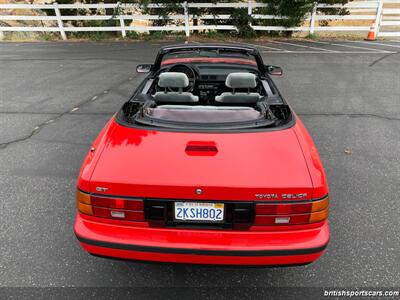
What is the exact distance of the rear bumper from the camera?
1.93 m

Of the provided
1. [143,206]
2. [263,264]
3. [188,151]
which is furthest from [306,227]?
[143,206]

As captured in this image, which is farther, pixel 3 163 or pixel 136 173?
pixel 3 163

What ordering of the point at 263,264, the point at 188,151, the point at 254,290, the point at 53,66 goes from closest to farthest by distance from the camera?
the point at 263,264
the point at 188,151
the point at 254,290
the point at 53,66

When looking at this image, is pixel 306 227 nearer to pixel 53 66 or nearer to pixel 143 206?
pixel 143 206

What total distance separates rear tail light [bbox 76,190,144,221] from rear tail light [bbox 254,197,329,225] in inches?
29.3

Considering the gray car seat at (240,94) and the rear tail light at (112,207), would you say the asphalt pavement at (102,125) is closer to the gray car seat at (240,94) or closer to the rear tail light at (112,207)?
the rear tail light at (112,207)

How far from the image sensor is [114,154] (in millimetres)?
2129

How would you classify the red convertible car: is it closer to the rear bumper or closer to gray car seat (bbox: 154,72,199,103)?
the rear bumper

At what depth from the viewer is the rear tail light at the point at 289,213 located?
6.31 feet

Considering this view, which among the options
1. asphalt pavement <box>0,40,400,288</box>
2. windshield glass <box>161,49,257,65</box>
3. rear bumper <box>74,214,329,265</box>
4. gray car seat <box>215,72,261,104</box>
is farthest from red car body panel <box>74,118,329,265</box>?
windshield glass <box>161,49,257,65</box>

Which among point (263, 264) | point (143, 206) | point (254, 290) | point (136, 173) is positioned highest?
point (136, 173)

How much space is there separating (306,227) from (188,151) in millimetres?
899

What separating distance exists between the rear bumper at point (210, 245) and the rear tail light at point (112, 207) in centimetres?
9

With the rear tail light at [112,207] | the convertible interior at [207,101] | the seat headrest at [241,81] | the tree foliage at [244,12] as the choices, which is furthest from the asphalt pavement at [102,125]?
the tree foliage at [244,12]
